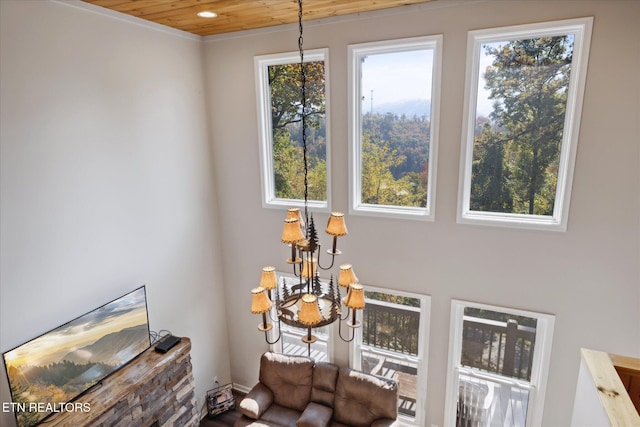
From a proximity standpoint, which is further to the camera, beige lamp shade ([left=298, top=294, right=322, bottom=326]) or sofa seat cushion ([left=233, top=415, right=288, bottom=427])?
sofa seat cushion ([left=233, top=415, right=288, bottom=427])

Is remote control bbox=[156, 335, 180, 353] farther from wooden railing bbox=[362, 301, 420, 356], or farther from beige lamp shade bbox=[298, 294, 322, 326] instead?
beige lamp shade bbox=[298, 294, 322, 326]

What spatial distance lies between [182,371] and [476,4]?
15.8 ft

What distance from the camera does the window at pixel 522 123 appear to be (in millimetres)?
3357

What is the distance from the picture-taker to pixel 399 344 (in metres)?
4.64

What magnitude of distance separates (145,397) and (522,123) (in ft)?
15.1

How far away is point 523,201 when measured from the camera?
148 inches

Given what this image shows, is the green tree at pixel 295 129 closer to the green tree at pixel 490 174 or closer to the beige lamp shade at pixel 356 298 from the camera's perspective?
the green tree at pixel 490 174

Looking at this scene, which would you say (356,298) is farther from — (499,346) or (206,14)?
(206,14)

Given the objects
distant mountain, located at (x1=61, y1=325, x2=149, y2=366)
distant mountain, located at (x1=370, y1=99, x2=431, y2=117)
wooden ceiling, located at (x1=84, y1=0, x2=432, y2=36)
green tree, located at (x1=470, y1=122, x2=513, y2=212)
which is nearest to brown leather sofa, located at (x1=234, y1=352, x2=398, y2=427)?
distant mountain, located at (x1=61, y1=325, x2=149, y2=366)

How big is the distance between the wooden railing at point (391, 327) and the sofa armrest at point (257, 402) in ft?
4.63

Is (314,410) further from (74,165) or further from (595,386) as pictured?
(74,165)

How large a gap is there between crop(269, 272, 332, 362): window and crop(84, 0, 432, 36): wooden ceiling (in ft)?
9.99

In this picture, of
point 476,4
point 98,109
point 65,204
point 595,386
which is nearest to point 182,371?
point 65,204

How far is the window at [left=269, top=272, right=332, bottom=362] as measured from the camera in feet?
16.4
